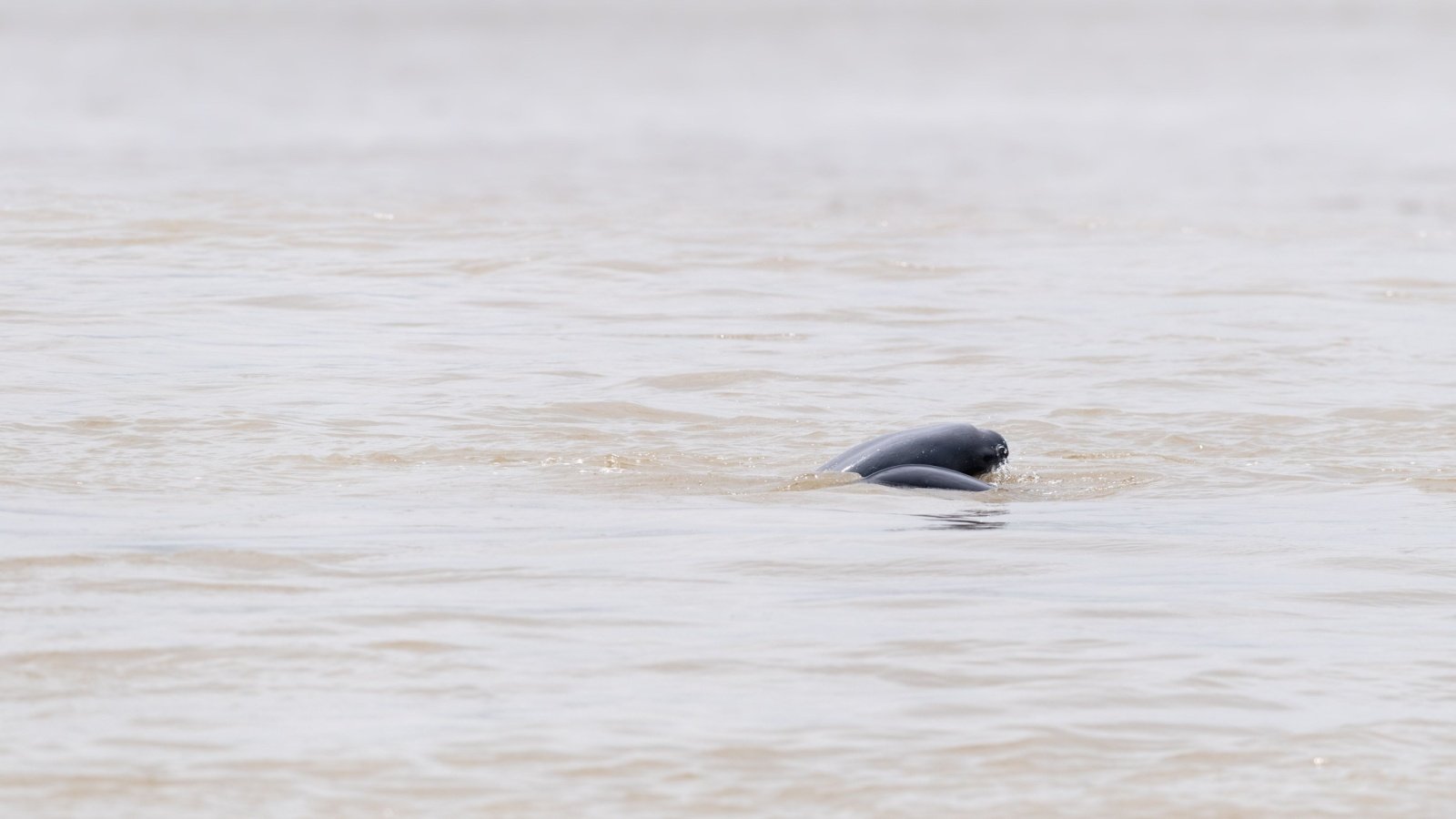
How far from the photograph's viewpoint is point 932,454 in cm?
619

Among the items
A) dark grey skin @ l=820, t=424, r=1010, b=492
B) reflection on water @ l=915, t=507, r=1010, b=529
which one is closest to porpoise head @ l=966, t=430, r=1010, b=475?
dark grey skin @ l=820, t=424, r=1010, b=492

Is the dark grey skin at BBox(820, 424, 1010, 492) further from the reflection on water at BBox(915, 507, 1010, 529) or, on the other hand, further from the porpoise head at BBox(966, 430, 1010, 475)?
the reflection on water at BBox(915, 507, 1010, 529)

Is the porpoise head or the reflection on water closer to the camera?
the reflection on water

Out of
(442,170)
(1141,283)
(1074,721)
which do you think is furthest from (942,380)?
(442,170)

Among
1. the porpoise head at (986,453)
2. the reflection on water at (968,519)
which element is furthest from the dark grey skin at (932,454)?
the reflection on water at (968,519)

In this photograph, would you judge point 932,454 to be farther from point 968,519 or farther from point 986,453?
point 968,519

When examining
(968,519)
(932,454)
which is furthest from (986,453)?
(968,519)

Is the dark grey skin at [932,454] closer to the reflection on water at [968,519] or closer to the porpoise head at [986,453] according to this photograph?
the porpoise head at [986,453]

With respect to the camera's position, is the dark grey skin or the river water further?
the dark grey skin

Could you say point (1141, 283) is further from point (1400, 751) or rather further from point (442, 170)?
point (442, 170)

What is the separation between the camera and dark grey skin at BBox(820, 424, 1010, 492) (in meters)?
6.12

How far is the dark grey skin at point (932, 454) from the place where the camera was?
20.1ft

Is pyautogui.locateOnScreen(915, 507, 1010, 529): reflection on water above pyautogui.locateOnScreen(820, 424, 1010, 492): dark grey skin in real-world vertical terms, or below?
below

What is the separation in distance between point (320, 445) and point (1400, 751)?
3.42m
